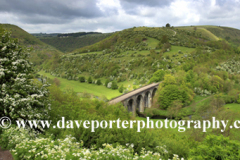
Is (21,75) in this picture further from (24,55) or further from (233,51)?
(233,51)

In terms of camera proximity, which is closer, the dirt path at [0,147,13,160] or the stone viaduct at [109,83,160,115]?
the dirt path at [0,147,13,160]

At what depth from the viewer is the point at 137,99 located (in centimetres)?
5331

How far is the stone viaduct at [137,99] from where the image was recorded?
43375mm

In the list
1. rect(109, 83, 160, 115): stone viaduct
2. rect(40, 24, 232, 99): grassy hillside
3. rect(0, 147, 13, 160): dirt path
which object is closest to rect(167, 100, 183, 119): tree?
rect(109, 83, 160, 115): stone viaduct

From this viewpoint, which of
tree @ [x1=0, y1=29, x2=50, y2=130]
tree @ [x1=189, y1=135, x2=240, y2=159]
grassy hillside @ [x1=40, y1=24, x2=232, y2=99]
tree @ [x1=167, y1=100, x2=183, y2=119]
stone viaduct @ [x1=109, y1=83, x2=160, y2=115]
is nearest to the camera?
tree @ [x1=0, y1=29, x2=50, y2=130]

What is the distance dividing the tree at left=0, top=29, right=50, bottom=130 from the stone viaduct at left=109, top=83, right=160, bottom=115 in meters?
27.6

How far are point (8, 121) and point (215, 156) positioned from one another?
15745 millimetres

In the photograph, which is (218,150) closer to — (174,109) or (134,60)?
(174,109)

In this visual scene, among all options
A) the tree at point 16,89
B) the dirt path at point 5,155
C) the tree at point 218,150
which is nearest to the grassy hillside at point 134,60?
the tree at point 218,150

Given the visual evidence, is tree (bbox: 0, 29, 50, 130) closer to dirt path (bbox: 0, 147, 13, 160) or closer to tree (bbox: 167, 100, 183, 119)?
dirt path (bbox: 0, 147, 13, 160)

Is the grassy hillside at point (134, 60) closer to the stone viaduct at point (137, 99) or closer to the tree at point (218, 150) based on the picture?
the stone viaduct at point (137, 99)

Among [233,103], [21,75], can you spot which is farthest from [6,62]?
[233,103]

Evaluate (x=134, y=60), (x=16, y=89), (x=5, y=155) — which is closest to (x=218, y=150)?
(x=5, y=155)

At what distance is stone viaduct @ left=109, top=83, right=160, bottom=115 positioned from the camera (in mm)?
43375
